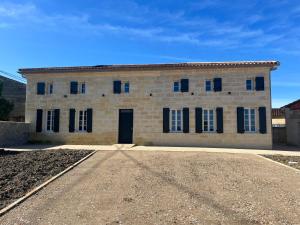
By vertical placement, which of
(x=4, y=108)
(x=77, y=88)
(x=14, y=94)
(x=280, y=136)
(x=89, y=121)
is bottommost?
(x=280, y=136)

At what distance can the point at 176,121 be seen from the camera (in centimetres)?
1767

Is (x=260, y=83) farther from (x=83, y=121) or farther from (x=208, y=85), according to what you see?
(x=83, y=121)

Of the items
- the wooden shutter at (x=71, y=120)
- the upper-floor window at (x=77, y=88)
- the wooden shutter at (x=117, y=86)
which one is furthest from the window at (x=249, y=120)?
the wooden shutter at (x=71, y=120)

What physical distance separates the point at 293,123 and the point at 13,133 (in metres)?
18.7

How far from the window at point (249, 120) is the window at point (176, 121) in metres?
3.98

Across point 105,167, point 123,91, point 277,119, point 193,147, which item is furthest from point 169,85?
point 277,119

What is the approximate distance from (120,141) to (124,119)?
1452 millimetres

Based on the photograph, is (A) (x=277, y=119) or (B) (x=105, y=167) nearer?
(B) (x=105, y=167)

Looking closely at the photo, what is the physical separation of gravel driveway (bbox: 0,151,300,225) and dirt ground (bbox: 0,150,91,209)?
0.55 meters

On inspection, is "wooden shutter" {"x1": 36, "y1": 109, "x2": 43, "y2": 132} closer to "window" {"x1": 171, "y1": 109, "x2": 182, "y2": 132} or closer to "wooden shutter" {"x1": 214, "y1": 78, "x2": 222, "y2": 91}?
"window" {"x1": 171, "y1": 109, "x2": 182, "y2": 132}

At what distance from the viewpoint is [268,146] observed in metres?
16.5

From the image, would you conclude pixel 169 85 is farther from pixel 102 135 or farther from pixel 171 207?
pixel 171 207

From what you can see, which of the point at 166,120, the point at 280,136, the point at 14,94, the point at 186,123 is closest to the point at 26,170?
the point at 166,120

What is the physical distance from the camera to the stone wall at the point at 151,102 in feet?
55.7
